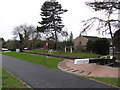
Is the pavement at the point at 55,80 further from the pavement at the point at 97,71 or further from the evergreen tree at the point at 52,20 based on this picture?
the evergreen tree at the point at 52,20

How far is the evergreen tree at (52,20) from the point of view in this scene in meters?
30.4

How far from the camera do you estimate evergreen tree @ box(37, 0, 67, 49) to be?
1196 inches

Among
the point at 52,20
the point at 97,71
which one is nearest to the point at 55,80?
the point at 97,71

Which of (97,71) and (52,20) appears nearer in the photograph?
(97,71)

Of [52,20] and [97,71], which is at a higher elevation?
[52,20]

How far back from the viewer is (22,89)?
4602mm

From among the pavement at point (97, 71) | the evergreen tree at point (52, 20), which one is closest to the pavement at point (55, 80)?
the pavement at point (97, 71)

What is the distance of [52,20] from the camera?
30375 millimetres

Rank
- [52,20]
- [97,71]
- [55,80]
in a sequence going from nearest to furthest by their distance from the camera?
[55,80], [97,71], [52,20]

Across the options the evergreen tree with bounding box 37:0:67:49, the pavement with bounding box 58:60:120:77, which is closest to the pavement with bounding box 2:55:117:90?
the pavement with bounding box 58:60:120:77

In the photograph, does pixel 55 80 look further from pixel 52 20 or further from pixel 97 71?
pixel 52 20

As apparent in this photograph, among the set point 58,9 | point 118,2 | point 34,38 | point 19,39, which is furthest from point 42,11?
point 118,2

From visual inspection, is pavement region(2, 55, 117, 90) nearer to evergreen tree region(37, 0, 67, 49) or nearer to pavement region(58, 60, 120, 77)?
pavement region(58, 60, 120, 77)

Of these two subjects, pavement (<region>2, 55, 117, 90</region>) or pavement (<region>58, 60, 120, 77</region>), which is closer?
pavement (<region>2, 55, 117, 90</region>)
